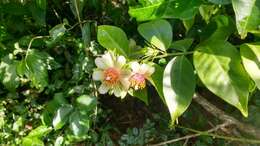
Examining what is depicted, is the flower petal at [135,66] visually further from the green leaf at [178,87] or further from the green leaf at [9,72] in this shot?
the green leaf at [9,72]

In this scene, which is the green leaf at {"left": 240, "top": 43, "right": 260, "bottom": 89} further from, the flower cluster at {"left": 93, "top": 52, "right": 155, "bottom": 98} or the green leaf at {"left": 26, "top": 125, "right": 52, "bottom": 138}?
the green leaf at {"left": 26, "top": 125, "right": 52, "bottom": 138}

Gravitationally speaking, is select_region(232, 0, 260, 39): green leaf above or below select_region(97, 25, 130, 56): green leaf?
above

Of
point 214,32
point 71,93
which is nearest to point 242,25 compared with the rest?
point 214,32

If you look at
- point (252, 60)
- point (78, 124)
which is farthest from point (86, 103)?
point (252, 60)

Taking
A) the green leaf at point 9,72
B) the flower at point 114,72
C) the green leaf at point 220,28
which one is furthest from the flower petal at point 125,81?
the green leaf at point 9,72

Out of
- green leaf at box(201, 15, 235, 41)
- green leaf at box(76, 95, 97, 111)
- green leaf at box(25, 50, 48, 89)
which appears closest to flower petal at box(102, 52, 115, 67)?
green leaf at box(201, 15, 235, 41)

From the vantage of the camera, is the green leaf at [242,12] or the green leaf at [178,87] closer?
the green leaf at [242,12]
